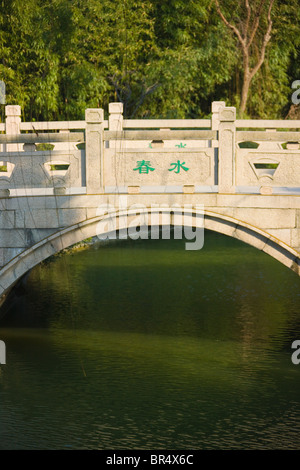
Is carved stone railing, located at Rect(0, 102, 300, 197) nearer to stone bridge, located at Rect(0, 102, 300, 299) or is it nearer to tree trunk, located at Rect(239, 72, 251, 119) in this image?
stone bridge, located at Rect(0, 102, 300, 299)

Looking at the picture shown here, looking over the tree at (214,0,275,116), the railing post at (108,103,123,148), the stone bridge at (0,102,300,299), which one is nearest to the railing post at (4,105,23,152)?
the railing post at (108,103,123,148)

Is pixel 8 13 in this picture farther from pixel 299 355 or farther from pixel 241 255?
pixel 299 355

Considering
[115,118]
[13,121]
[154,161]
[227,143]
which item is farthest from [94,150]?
[115,118]

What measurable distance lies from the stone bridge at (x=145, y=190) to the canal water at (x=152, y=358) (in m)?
1.75

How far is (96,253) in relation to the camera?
23.2 metres

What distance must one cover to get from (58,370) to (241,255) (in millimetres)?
10623

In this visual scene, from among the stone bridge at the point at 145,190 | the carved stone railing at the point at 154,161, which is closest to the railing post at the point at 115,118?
the stone bridge at the point at 145,190

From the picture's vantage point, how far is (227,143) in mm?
12867

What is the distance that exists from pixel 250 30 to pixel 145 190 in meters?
16.8

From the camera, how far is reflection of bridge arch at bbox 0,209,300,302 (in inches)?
511

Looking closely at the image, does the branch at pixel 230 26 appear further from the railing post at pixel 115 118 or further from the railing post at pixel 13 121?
the railing post at pixel 13 121

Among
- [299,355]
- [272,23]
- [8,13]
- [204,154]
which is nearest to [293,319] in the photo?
[299,355]

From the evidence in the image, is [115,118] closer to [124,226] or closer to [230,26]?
[124,226]

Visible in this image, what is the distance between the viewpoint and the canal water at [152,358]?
11.1 meters
